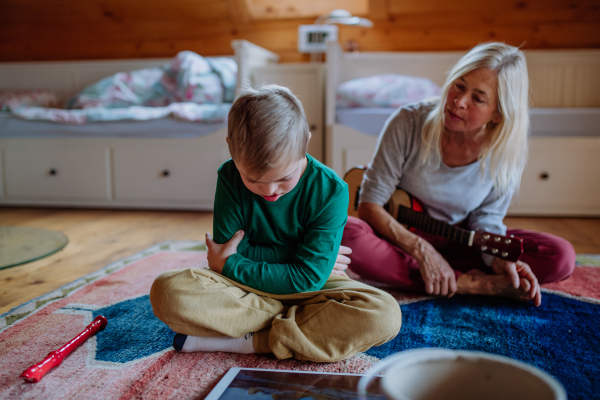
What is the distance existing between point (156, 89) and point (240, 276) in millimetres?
2428

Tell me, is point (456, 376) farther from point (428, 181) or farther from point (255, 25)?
point (255, 25)

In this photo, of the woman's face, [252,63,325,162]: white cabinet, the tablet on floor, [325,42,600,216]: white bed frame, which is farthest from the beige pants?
[252,63,325,162]: white cabinet

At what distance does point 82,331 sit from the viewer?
3.05 ft

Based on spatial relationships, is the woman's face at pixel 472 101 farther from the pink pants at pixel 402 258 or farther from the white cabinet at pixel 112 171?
the white cabinet at pixel 112 171

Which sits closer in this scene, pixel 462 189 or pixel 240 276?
pixel 240 276

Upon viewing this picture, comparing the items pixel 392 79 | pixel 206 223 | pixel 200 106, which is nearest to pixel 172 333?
pixel 206 223

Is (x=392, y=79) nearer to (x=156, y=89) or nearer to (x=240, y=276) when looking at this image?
(x=156, y=89)

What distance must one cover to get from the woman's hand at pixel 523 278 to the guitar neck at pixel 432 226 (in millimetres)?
102

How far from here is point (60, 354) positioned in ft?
2.65

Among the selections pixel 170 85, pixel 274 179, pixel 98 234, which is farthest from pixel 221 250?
pixel 170 85

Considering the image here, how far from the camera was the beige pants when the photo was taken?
0.81m

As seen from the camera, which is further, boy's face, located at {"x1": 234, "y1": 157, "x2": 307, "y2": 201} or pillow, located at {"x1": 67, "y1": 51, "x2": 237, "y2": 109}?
pillow, located at {"x1": 67, "y1": 51, "x2": 237, "y2": 109}

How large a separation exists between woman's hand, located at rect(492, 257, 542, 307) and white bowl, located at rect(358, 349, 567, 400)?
0.78m

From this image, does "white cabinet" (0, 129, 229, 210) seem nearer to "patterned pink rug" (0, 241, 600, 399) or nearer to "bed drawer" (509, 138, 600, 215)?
"patterned pink rug" (0, 241, 600, 399)
